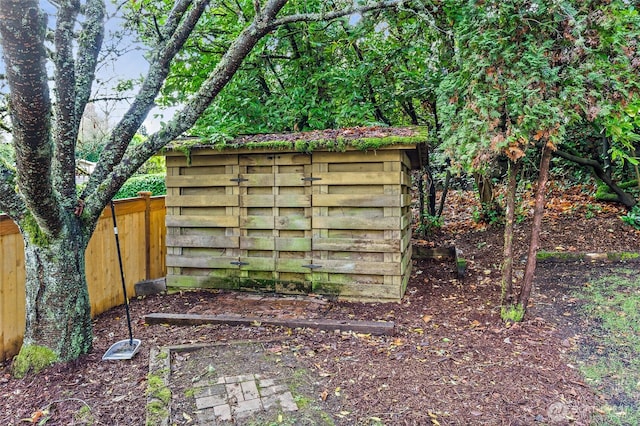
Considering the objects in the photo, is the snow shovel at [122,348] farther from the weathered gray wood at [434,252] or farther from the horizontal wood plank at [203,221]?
the weathered gray wood at [434,252]

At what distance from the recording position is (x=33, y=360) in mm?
2992

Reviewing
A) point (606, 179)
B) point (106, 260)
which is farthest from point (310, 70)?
point (606, 179)

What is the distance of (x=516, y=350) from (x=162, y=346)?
10.1 ft

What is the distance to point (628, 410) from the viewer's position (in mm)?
2604

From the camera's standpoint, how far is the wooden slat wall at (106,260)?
3.39 m

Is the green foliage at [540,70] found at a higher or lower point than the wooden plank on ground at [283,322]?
higher

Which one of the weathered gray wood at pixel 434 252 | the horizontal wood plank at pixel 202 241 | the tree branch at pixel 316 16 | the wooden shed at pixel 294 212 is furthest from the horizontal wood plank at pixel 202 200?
the weathered gray wood at pixel 434 252

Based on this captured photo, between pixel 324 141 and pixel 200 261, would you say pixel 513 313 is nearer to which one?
pixel 324 141

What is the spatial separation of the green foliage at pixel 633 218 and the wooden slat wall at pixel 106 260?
293 inches

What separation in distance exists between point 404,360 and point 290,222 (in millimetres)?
2242

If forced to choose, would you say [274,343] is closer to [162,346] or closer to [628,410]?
[162,346]

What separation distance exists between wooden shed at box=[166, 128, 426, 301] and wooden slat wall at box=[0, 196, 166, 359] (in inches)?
19.0

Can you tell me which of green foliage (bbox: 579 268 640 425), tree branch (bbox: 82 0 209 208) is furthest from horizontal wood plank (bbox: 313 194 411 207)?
green foliage (bbox: 579 268 640 425)

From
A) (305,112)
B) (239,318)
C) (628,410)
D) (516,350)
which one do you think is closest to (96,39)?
(239,318)
